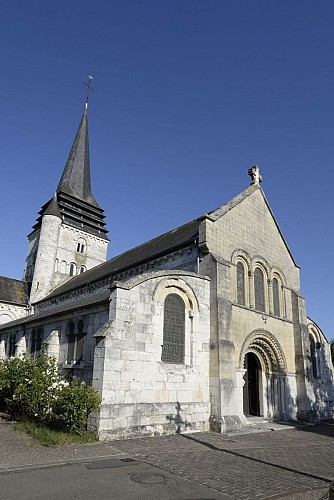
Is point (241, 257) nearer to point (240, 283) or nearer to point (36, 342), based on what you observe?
point (240, 283)

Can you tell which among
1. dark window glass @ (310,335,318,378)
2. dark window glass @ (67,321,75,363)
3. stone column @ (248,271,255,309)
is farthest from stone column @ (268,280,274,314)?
dark window glass @ (67,321,75,363)

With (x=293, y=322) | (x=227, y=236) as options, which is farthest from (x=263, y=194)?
(x=293, y=322)

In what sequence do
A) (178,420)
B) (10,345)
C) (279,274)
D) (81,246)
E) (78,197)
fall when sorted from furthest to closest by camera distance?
(78,197), (81,246), (10,345), (279,274), (178,420)

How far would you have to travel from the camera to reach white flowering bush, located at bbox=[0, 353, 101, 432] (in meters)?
10.9

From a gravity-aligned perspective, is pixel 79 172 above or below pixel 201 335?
above

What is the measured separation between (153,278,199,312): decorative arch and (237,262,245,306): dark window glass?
3.22 metres

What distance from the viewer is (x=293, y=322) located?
20453mm

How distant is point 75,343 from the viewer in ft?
51.0

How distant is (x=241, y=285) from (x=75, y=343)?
8152 millimetres

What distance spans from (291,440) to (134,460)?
6.85 metres

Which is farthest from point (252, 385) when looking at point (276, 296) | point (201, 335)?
point (201, 335)

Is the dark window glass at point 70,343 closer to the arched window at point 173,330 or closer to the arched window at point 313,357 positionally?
the arched window at point 173,330

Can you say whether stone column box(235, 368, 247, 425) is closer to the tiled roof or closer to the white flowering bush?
the tiled roof

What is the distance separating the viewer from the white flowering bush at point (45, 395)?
431 inches
